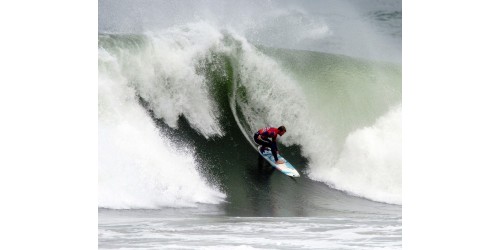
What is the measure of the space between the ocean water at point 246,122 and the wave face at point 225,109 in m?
0.02

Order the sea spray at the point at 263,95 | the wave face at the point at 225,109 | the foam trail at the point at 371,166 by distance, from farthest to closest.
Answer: the foam trail at the point at 371,166 < the sea spray at the point at 263,95 < the wave face at the point at 225,109

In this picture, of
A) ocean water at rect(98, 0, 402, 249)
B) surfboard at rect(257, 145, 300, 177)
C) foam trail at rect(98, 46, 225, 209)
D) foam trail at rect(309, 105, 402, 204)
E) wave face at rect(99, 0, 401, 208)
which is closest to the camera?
ocean water at rect(98, 0, 402, 249)

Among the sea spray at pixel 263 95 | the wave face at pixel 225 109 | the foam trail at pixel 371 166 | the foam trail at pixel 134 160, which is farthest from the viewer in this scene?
the foam trail at pixel 371 166

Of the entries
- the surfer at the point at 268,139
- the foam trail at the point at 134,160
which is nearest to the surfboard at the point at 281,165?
the surfer at the point at 268,139

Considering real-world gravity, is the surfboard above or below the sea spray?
below

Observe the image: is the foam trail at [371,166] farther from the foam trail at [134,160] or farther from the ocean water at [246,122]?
the foam trail at [134,160]

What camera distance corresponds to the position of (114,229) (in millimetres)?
6371

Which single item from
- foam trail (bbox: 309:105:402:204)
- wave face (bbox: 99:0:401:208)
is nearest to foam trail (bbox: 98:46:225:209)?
wave face (bbox: 99:0:401:208)

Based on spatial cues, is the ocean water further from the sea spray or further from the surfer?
the surfer

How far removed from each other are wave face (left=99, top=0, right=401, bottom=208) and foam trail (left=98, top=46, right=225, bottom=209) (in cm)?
1

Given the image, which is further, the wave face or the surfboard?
the surfboard

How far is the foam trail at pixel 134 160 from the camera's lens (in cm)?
704

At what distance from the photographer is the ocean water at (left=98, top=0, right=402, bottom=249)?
22.4 feet
